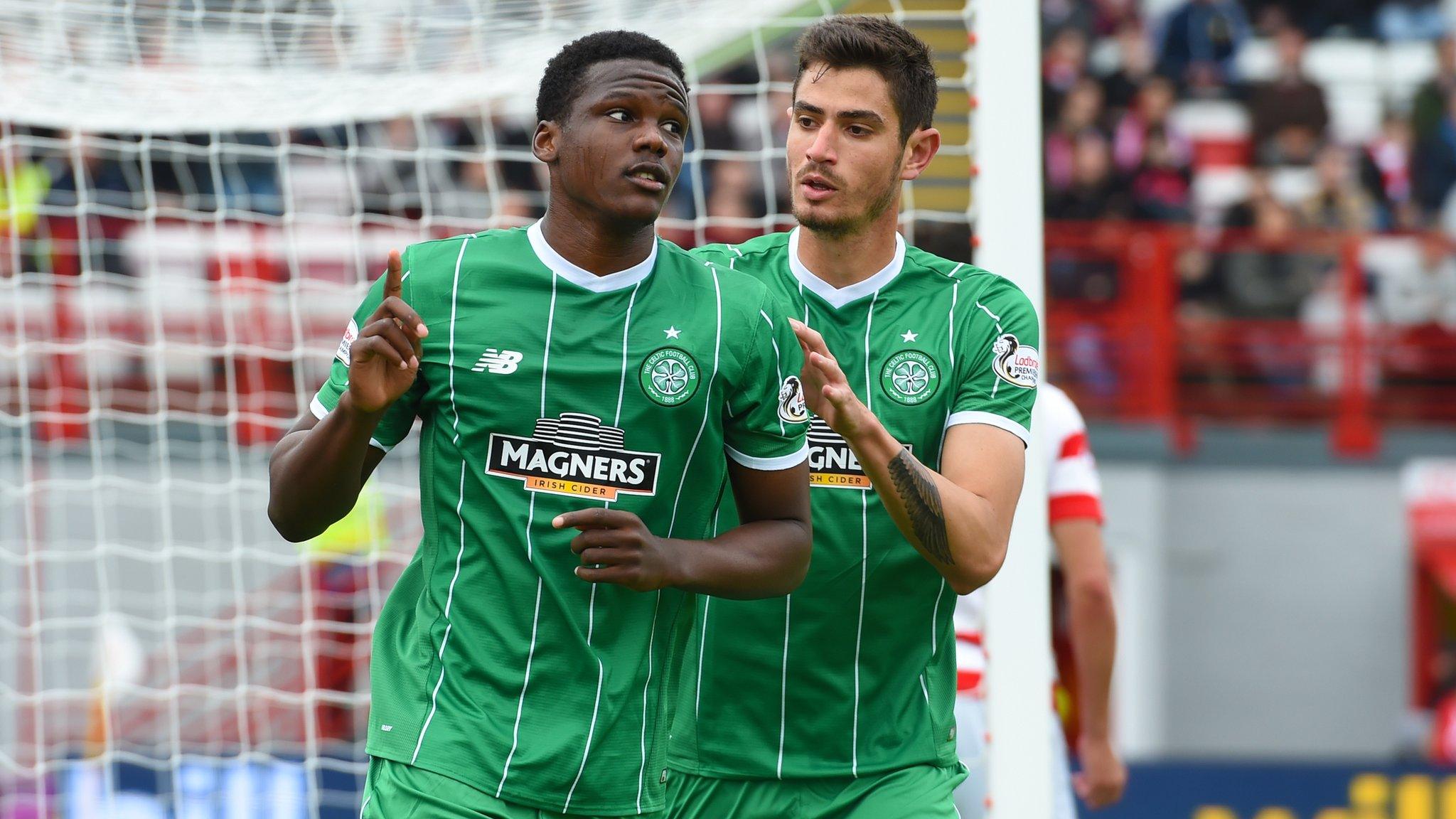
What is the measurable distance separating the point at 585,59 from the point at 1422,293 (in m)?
10.2

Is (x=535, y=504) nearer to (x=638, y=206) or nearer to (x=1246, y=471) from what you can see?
(x=638, y=206)

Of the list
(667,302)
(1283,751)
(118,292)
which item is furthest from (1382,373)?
(667,302)

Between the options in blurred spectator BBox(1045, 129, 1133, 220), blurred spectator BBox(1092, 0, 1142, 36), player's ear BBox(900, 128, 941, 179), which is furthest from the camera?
blurred spectator BBox(1092, 0, 1142, 36)

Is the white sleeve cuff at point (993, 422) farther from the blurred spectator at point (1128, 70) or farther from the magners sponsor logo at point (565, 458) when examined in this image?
the blurred spectator at point (1128, 70)

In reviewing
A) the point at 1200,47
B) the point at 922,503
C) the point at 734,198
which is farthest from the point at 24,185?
the point at 1200,47

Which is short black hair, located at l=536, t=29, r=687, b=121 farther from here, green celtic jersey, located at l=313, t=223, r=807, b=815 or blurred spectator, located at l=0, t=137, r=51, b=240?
blurred spectator, located at l=0, t=137, r=51, b=240

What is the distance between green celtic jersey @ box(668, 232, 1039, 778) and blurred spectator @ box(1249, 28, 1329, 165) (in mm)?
9750

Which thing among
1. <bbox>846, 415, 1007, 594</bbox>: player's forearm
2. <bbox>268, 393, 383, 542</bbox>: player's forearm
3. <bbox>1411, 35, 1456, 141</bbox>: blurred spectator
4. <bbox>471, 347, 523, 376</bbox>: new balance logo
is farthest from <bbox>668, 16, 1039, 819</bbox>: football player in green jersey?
Result: <bbox>1411, 35, 1456, 141</bbox>: blurred spectator

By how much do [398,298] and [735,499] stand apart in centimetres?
71

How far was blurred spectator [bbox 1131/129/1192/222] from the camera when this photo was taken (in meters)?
12.0

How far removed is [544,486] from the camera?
286cm

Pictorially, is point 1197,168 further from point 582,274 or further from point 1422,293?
point 582,274

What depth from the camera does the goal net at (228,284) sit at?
5.00 meters

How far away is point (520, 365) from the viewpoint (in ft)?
9.46
